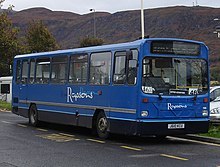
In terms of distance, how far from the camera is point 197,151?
12953 mm

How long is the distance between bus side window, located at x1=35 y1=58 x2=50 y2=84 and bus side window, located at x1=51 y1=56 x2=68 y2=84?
438 mm

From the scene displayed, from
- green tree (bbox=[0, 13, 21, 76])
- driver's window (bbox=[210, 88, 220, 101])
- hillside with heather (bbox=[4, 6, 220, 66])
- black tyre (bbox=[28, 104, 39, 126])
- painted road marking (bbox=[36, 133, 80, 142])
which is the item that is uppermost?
hillside with heather (bbox=[4, 6, 220, 66])

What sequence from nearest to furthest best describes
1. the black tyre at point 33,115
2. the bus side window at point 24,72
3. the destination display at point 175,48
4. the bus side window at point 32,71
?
the destination display at point 175,48 → the black tyre at point 33,115 → the bus side window at point 32,71 → the bus side window at point 24,72

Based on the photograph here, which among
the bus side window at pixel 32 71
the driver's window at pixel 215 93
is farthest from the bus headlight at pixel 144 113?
the bus side window at pixel 32 71

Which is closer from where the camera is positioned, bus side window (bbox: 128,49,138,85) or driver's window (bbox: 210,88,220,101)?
bus side window (bbox: 128,49,138,85)

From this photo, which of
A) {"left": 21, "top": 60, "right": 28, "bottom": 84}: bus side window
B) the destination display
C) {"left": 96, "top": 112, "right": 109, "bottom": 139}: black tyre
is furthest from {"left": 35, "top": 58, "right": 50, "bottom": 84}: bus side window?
the destination display

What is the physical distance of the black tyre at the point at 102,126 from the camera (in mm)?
15366

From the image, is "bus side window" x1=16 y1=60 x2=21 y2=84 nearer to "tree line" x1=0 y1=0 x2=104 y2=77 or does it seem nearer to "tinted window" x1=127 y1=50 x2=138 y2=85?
"tinted window" x1=127 y1=50 x2=138 y2=85

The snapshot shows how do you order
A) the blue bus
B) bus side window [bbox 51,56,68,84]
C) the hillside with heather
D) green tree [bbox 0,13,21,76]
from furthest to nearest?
the hillside with heather → green tree [bbox 0,13,21,76] → bus side window [bbox 51,56,68,84] → the blue bus

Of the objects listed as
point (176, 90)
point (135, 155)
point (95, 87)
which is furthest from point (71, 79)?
point (135, 155)

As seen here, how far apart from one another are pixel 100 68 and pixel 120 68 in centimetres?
117

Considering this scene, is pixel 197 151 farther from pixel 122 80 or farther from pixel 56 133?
pixel 56 133

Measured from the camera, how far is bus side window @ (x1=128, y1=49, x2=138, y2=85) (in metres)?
14.1

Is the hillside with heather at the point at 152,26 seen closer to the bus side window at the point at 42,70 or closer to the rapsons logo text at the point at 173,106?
the bus side window at the point at 42,70
